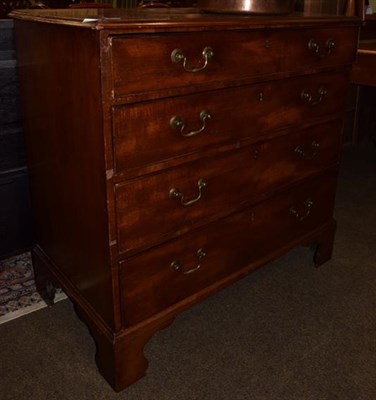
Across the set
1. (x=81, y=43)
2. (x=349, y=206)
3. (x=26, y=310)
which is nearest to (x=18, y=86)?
(x=81, y=43)

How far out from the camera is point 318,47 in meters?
1.66

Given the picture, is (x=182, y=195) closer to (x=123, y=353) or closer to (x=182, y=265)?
(x=182, y=265)

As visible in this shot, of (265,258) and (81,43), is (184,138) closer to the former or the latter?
(81,43)

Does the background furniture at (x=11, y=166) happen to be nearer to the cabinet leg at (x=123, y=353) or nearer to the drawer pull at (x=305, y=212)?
the cabinet leg at (x=123, y=353)

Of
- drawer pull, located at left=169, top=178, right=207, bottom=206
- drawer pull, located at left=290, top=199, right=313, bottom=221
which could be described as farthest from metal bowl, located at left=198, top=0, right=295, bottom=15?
drawer pull, located at left=290, top=199, right=313, bottom=221

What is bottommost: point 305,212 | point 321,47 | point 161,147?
point 305,212

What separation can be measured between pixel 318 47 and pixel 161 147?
735 mm

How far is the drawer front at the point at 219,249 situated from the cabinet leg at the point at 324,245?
0.18 ft

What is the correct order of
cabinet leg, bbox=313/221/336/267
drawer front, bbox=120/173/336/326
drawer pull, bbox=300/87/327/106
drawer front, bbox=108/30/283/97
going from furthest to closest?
cabinet leg, bbox=313/221/336/267
drawer pull, bbox=300/87/327/106
drawer front, bbox=120/173/336/326
drawer front, bbox=108/30/283/97

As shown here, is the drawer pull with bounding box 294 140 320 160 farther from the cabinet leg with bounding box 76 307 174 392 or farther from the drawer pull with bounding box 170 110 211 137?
the cabinet leg with bounding box 76 307 174 392

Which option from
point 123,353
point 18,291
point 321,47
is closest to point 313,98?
point 321,47

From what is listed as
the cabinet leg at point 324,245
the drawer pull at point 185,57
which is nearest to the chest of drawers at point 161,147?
the drawer pull at point 185,57

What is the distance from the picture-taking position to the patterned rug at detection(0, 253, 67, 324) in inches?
73.2

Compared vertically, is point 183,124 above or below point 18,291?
above
